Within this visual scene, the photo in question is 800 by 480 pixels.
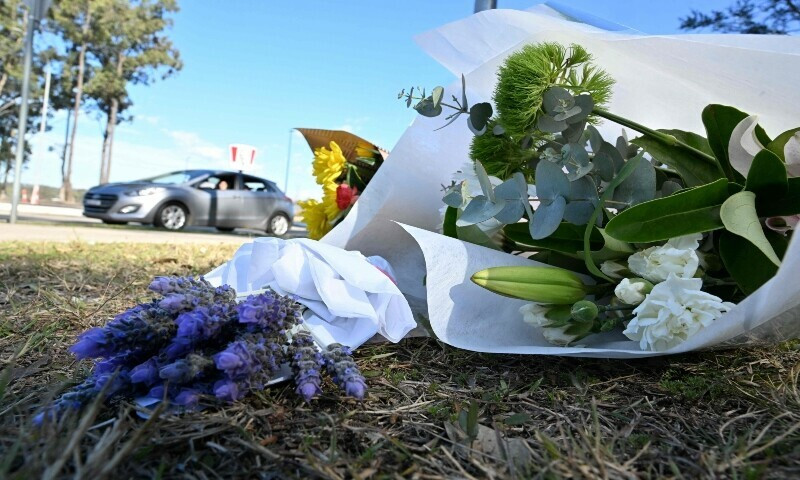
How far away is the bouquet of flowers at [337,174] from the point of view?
215 centimetres

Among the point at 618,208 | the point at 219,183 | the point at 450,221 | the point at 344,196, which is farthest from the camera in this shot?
the point at 219,183

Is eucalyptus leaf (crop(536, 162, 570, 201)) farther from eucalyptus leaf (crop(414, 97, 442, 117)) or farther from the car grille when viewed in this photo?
the car grille

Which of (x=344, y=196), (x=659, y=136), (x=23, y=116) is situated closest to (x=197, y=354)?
(x=659, y=136)

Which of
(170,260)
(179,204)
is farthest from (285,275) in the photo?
(179,204)

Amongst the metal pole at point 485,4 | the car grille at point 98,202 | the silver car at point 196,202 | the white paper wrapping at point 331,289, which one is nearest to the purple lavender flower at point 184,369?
the white paper wrapping at point 331,289

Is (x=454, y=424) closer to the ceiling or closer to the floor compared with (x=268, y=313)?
closer to the floor

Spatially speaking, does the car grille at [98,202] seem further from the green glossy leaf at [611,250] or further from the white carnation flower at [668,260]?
the white carnation flower at [668,260]

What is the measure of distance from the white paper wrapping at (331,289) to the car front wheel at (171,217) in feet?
25.1

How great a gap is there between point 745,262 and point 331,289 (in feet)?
2.59

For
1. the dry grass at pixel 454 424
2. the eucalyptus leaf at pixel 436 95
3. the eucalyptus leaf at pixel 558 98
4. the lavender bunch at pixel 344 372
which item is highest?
the eucalyptus leaf at pixel 436 95

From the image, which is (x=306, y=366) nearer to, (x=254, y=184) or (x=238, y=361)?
(x=238, y=361)

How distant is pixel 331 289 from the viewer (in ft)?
3.73

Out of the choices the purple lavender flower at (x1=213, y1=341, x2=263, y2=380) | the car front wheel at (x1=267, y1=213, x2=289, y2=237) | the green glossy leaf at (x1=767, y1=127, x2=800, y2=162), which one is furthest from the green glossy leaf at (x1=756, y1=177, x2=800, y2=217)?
the car front wheel at (x1=267, y1=213, x2=289, y2=237)

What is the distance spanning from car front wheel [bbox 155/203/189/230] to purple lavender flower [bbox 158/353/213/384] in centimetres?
820
